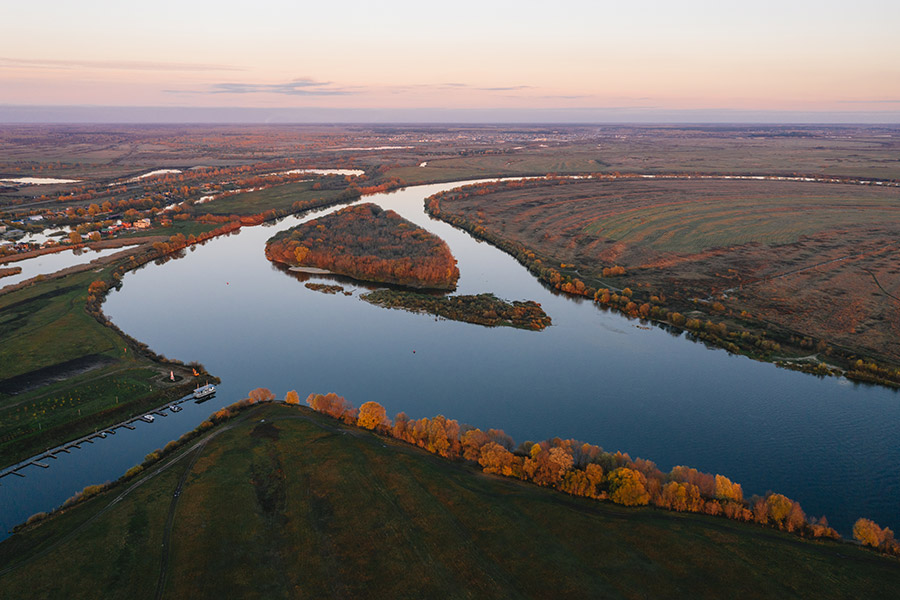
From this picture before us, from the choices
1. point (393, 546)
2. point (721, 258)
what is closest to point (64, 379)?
point (393, 546)

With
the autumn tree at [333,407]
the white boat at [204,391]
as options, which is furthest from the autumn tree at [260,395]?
the autumn tree at [333,407]

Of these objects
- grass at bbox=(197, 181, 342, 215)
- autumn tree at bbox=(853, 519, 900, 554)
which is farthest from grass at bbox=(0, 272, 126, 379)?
autumn tree at bbox=(853, 519, 900, 554)

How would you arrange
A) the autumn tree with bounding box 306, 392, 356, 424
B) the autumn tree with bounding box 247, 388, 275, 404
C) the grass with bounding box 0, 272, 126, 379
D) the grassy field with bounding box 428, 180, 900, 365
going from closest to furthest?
the autumn tree with bounding box 306, 392, 356, 424 < the autumn tree with bounding box 247, 388, 275, 404 < the grass with bounding box 0, 272, 126, 379 < the grassy field with bounding box 428, 180, 900, 365

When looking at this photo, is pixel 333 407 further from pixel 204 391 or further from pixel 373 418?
pixel 204 391

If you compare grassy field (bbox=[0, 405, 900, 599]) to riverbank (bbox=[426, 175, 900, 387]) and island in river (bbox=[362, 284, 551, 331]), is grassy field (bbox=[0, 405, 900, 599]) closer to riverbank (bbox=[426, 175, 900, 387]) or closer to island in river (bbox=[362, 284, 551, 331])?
island in river (bbox=[362, 284, 551, 331])

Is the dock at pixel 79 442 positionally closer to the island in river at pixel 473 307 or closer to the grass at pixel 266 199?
the island in river at pixel 473 307

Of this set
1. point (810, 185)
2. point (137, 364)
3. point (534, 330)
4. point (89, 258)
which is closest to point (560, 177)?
point (810, 185)

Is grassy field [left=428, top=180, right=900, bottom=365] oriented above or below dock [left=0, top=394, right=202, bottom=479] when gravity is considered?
above
